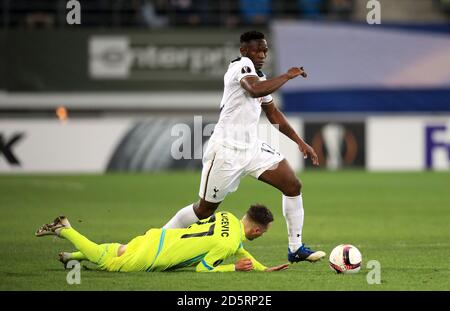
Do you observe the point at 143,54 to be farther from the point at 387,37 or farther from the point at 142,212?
the point at 142,212

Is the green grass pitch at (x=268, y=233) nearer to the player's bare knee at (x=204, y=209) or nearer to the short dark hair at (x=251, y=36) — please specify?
the player's bare knee at (x=204, y=209)

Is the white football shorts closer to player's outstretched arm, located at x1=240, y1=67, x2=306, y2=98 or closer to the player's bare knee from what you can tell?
the player's bare knee

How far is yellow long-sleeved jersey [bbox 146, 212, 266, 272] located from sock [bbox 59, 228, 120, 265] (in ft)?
1.24

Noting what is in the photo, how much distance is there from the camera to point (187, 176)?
24609 millimetres

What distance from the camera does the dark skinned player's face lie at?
10.0 meters

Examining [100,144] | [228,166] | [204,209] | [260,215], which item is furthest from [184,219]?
[100,144]

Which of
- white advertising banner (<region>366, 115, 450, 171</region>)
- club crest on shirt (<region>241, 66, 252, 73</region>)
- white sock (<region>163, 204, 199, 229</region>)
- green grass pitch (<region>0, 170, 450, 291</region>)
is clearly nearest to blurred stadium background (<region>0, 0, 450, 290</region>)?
white advertising banner (<region>366, 115, 450, 171</region>)

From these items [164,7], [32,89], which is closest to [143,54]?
[164,7]

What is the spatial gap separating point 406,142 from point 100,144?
7324mm

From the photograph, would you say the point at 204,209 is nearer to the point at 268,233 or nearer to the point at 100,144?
the point at 268,233

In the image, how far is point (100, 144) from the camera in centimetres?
2559

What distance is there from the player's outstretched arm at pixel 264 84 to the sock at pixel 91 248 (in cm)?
188

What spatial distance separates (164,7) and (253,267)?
63.0 feet

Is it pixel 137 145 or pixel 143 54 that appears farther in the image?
pixel 143 54
